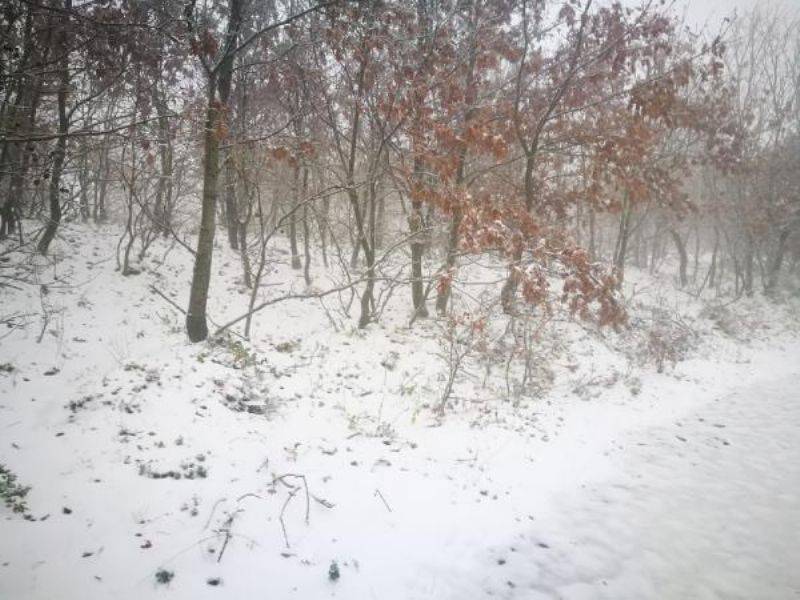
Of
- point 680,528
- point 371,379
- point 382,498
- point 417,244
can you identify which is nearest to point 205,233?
point 371,379

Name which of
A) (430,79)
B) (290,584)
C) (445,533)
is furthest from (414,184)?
(290,584)

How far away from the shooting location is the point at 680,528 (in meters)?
4.71

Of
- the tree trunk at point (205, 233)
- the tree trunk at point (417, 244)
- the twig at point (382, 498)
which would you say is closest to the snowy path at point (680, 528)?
the twig at point (382, 498)

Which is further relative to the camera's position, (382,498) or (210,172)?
(210,172)

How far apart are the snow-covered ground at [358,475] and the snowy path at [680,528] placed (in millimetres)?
24

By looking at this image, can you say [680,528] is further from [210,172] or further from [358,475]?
[210,172]

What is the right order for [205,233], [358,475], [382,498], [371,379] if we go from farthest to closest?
[371,379]
[205,233]
[358,475]
[382,498]

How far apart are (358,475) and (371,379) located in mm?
2966

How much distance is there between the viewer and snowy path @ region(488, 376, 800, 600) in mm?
3918

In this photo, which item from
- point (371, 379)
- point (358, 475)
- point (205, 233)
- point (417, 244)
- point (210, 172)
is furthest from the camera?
point (417, 244)

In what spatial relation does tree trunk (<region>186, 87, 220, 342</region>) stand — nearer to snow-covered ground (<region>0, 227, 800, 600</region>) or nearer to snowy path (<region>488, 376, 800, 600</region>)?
snow-covered ground (<region>0, 227, 800, 600</region>)

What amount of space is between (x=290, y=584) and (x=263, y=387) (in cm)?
359

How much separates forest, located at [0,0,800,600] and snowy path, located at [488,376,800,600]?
0.03m

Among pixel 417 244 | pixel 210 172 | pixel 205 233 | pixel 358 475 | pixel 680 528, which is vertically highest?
pixel 210 172
